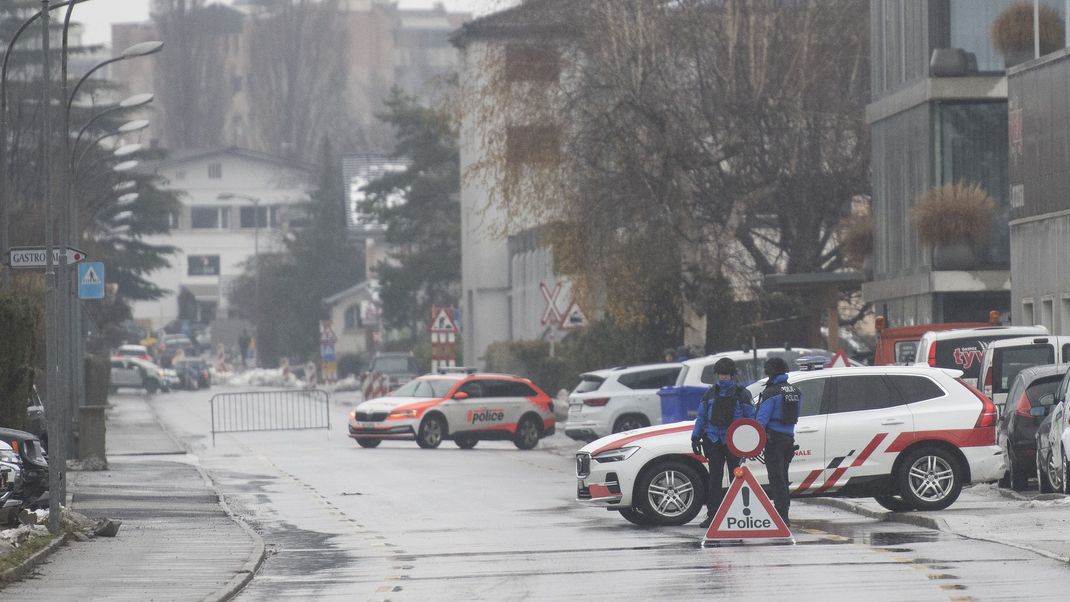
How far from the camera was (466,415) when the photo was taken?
3988 centimetres

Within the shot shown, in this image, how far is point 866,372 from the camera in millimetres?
20953

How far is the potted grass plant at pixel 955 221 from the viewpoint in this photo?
125 feet

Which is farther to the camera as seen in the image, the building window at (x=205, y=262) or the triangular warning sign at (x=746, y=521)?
the building window at (x=205, y=262)

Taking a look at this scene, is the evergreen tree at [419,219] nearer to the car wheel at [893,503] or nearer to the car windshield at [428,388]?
the car windshield at [428,388]

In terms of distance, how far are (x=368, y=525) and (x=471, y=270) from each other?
56.7m

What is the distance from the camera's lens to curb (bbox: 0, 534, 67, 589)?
51.8 feet

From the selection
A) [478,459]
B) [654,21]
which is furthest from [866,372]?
[654,21]

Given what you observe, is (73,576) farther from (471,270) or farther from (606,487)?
(471,270)

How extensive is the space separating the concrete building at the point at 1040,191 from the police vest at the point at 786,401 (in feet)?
55.1

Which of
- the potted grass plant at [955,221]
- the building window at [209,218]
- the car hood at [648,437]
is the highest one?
the building window at [209,218]

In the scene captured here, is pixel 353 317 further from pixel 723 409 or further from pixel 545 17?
pixel 723 409

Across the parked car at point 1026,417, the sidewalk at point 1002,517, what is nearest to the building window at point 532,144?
the parked car at point 1026,417

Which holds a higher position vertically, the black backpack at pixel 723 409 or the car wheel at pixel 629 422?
the black backpack at pixel 723 409

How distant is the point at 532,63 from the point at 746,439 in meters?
27.1
